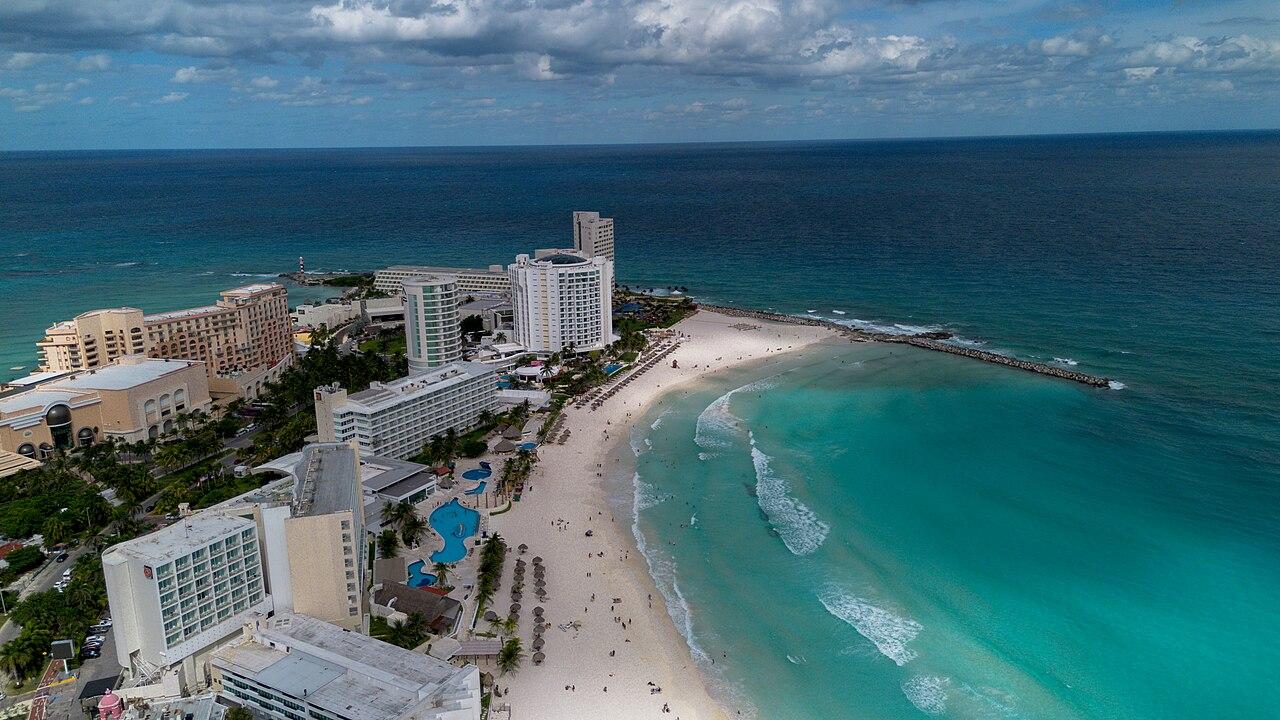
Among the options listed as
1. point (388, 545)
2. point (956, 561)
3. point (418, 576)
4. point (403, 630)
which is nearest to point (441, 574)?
point (418, 576)

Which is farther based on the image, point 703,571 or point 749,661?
point 703,571

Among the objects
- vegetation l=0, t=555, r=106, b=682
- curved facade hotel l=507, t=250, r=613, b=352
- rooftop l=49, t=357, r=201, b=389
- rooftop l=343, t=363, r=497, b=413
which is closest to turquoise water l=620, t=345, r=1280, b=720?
rooftop l=343, t=363, r=497, b=413

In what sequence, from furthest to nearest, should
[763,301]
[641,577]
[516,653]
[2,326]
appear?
1. [763,301]
2. [2,326]
3. [641,577]
4. [516,653]

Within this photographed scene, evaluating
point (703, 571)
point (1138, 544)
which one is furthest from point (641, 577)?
point (1138, 544)

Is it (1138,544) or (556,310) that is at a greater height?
(556,310)

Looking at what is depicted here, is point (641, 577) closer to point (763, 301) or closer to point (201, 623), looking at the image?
point (201, 623)

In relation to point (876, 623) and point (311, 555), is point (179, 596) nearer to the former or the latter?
point (311, 555)

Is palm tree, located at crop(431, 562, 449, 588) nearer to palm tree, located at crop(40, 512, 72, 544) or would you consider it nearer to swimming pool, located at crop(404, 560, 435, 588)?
swimming pool, located at crop(404, 560, 435, 588)
